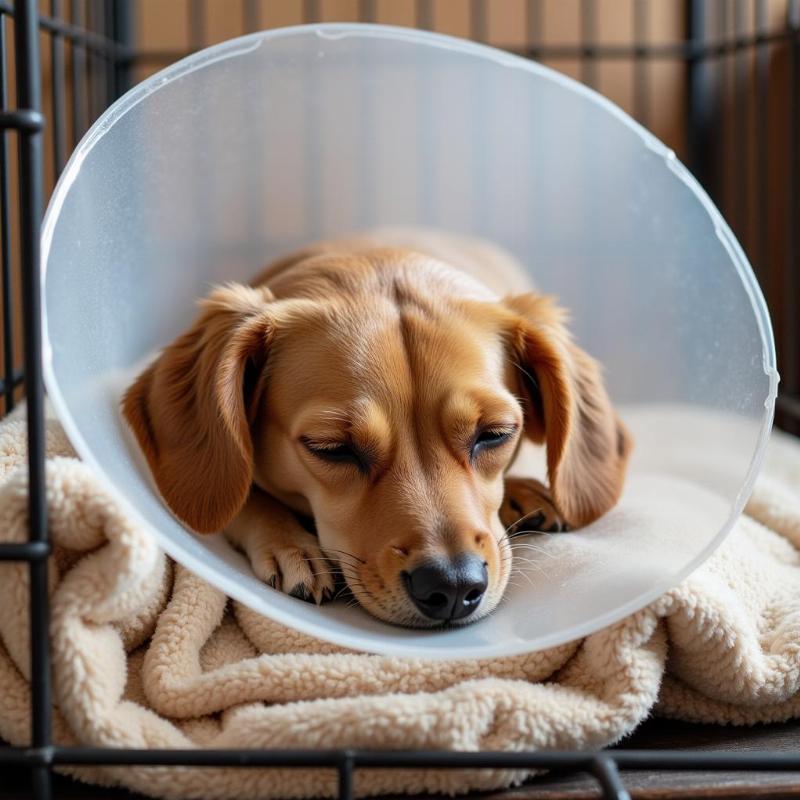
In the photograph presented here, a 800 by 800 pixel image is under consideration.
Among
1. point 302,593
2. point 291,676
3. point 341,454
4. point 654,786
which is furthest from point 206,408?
point 654,786

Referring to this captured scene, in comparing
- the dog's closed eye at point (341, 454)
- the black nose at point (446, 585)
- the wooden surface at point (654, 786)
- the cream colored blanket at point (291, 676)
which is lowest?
the wooden surface at point (654, 786)

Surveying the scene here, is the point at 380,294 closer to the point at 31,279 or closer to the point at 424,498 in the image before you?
the point at 424,498

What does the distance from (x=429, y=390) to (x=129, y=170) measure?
1.84 feet

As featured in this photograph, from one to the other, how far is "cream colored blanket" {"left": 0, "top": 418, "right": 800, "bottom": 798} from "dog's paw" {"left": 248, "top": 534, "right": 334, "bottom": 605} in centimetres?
6

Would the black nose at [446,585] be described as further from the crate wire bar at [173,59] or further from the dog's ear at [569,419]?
the dog's ear at [569,419]

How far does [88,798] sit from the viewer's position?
1.11 m

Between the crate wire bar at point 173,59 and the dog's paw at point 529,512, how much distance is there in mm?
506

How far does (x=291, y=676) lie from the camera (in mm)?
1183

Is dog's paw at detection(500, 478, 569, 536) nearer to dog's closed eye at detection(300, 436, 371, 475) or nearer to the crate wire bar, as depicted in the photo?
dog's closed eye at detection(300, 436, 371, 475)

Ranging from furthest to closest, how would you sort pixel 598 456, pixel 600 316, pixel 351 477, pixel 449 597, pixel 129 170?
1. pixel 600 316
2. pixel 598 456
3. pixel 129 170
4. pixel 351 477
5. pixel 449 597

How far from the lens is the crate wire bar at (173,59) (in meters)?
0.99

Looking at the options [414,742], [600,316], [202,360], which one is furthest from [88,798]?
[600,316]

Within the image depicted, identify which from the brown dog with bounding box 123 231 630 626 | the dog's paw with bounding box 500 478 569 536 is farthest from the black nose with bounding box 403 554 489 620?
the dog's paw with bounding box 500 478 569 536

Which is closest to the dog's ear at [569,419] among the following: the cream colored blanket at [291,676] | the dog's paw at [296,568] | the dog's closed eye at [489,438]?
the dog's closed eye at [489,438]
